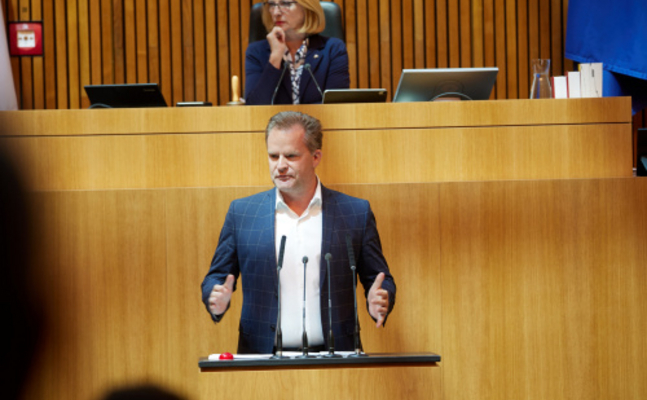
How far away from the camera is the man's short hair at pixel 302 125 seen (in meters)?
2.89

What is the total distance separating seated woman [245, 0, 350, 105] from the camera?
3787 millimetres

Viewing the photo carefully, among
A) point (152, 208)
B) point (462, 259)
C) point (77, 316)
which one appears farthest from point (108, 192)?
point (462, 259)

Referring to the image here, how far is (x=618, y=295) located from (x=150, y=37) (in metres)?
3.80

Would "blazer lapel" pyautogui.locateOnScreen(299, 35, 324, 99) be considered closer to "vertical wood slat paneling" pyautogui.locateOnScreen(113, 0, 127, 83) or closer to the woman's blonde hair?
the woman's blonde hair

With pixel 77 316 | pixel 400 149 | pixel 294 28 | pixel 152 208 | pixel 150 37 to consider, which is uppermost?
pixel 150 37

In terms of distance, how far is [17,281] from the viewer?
1132 millimetres

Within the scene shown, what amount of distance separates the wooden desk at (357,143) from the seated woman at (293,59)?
1.17 ft

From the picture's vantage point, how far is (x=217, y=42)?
5758 millimetres

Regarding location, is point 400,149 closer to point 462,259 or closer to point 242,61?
point 462,259

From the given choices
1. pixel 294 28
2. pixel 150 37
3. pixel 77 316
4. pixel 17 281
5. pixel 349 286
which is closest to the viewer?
pixel 17 281

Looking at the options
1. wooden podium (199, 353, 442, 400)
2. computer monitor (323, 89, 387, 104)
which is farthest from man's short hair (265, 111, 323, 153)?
wooden podium (199, 353, 442, 400)

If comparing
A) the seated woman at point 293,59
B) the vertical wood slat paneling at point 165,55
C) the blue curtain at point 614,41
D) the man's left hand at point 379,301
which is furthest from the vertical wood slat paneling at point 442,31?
the man's left hand at point 379,301

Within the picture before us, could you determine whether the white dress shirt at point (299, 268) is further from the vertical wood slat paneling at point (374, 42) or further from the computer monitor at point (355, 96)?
the vertical wood slat paneling at point (374, 42)

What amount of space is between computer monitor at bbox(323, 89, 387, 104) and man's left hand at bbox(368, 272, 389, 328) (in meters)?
1.24
